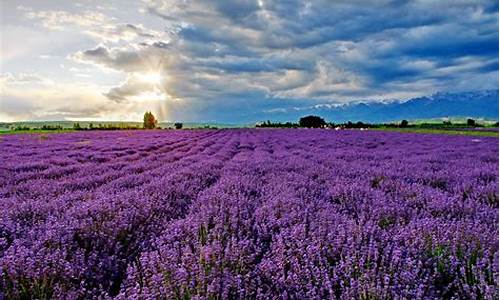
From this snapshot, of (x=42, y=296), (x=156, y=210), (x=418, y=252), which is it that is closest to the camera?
(x=42, y=296)

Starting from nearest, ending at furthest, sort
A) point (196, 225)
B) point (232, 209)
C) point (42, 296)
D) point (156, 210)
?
point (42, 296), point (196, 225), point (232, 209), point (156, 210)

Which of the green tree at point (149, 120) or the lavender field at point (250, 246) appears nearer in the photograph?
the lavender field at point (250, 246)

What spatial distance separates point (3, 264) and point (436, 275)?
7.41 ft

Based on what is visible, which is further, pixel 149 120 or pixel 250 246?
pixel 149 120

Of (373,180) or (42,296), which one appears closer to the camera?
(42,296)

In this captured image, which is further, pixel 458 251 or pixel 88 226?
pixel 88 226

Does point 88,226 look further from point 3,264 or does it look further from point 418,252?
point 418,252

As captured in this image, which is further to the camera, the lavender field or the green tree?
the green tree

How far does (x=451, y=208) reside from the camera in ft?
11.4

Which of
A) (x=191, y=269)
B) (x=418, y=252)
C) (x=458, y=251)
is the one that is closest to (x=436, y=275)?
(x=418, y=252)

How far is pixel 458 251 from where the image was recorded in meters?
2.36

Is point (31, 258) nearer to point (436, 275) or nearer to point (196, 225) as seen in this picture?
point (196, 225)

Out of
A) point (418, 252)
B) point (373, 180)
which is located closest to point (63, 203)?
point (418, 252)

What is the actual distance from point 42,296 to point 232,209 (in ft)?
5.55
